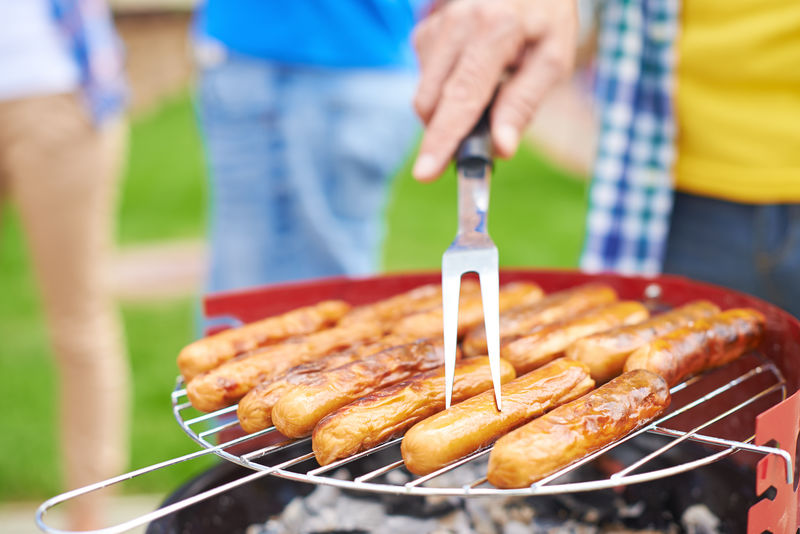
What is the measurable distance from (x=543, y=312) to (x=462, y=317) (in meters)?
0.25

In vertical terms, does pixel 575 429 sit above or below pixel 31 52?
below

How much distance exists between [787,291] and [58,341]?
3.52m

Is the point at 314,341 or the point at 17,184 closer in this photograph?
the point at 314,341

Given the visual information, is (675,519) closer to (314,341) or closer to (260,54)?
(314,341)

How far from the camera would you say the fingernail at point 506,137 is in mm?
2158

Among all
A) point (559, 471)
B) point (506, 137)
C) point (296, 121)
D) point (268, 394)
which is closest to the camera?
point (559, 471)

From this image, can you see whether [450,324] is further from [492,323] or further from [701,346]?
[701,346]

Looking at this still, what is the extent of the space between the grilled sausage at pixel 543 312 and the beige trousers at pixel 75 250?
256cm

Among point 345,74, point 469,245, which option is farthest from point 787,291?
point 345,74

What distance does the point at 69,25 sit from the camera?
3.79 meters

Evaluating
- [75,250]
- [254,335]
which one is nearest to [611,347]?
[254,335]

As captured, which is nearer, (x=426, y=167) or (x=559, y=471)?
(x=559, y=471)

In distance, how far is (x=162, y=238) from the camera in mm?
9156

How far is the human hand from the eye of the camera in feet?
7.09
